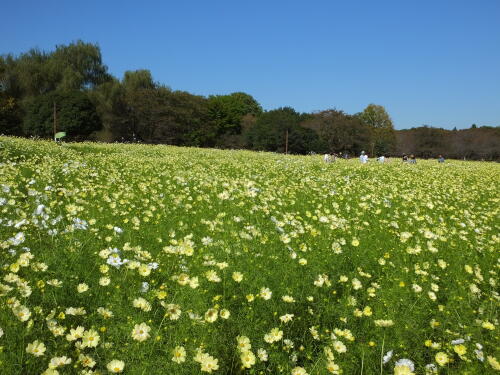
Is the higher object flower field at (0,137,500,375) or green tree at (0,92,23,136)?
green tree at (0,92,23,136)

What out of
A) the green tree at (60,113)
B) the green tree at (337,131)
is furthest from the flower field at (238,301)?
the green tree at (337,131)

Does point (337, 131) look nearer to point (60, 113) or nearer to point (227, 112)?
point (227, 112)

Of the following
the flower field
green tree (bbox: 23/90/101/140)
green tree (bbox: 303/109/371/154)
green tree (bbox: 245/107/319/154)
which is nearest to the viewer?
the flower field

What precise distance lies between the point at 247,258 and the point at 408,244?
2795 mm

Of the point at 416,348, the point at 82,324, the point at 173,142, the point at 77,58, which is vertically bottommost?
the point at 416,348

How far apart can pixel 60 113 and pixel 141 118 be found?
13120 mm

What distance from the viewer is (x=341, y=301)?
355 centimetres

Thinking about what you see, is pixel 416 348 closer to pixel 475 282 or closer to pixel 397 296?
pixel 397 296

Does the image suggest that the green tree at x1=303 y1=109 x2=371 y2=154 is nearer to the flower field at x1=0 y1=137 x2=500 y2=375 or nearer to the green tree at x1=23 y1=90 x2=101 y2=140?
the green tree at x1=23 y1=90 x2=101 y2=140

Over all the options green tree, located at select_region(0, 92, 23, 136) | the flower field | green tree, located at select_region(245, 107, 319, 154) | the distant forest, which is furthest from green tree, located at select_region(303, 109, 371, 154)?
the flower field

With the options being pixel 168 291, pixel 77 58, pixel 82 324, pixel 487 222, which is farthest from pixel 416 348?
pixel 77 58

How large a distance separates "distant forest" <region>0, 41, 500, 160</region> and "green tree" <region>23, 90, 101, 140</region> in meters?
0.12

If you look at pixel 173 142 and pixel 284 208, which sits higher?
pixel 173 142

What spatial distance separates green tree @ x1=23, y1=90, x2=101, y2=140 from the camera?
46.5 metres
